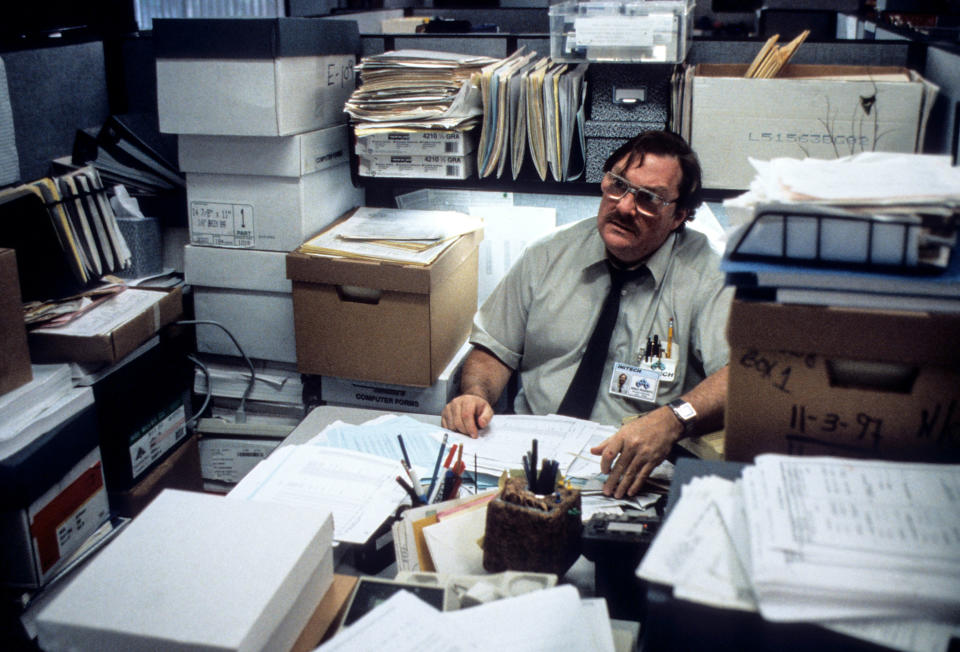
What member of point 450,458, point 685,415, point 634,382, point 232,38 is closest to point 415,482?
point 450,458

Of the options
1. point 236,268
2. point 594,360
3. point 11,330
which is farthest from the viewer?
point 236,268

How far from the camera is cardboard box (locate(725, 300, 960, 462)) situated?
2.81 feet

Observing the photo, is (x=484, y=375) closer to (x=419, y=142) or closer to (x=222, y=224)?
(x=419, y=142)

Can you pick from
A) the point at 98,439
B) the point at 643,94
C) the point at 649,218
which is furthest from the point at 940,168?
the point at 98,439

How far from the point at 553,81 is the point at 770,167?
96 cm

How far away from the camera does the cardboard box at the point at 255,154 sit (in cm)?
192

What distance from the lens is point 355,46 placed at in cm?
218

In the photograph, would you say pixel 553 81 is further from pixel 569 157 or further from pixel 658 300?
pixel 658 300

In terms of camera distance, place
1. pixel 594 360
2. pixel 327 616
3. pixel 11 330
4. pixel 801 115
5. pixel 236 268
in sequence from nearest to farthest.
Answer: pixel 327 616, pixel 11 330, pixel 801 115, pixel 594 360, pixel 236 268

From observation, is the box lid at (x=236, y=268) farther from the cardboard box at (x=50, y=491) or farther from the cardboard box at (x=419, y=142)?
the cardboard box at (x=50, y=491)

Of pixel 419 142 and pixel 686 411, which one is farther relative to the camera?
pixel 419 142

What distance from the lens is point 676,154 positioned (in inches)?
67.9

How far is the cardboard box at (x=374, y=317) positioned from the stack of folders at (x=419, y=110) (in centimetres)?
23

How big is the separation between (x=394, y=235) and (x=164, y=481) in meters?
0.84
